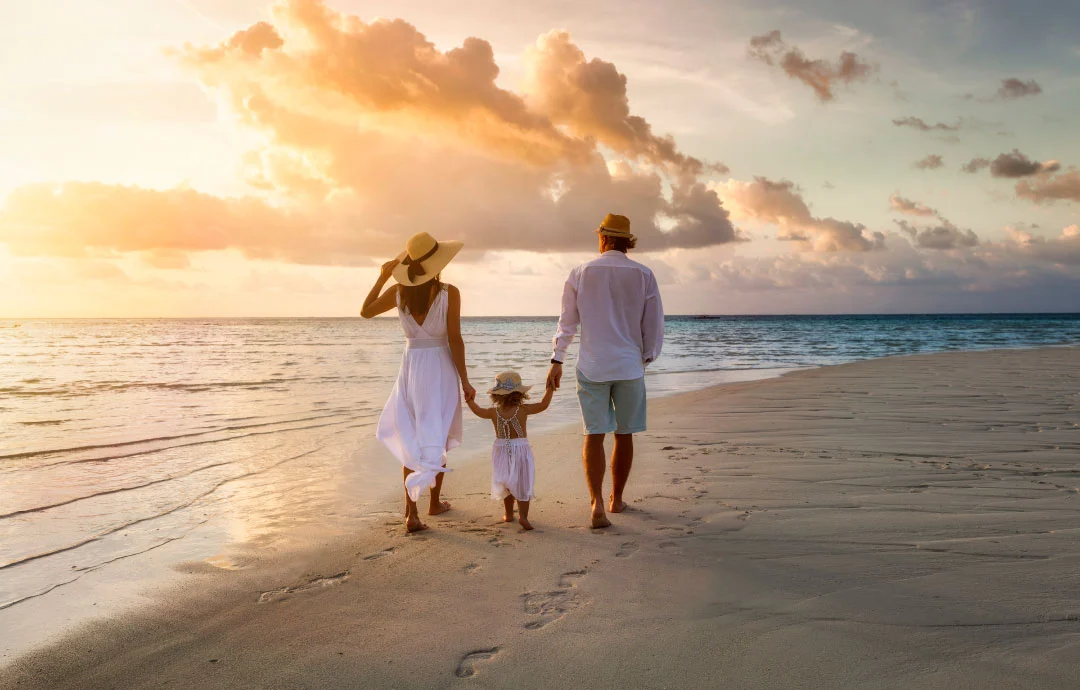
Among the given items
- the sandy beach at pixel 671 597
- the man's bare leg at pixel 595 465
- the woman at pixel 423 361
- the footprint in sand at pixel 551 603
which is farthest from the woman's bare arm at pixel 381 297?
the footprint in sand at pixel 551 603

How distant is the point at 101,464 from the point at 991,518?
835cm

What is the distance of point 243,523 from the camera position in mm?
5172

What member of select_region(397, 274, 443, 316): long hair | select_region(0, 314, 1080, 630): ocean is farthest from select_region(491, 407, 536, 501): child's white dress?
select_region(0, 314, 1080, 630): ocean

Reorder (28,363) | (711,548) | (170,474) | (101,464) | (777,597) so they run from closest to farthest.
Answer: (777,597), (711,548), (170,474), (101,464), (28,363)

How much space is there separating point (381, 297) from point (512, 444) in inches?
56.1

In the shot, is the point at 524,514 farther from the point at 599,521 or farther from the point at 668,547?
the point at 668,547

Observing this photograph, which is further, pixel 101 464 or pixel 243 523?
pixel 101 464

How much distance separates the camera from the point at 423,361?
16.1 feet

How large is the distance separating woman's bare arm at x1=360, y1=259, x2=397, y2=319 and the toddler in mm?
957

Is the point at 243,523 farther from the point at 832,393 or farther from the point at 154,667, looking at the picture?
the point at 832,393

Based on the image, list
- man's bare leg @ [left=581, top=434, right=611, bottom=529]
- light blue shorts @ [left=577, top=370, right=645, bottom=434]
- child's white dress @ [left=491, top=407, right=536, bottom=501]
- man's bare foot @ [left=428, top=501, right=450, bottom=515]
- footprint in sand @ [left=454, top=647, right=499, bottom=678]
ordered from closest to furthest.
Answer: footprint in sand @ [left=454, top=647, right=499, bottom=678] < child's white dress @ [left=491, top=407, right=536, bottom=501] < man's bare leg @ [left=581, top=434, right=611, bottom=529] < light blue shorts @ [left=577, top=370, right=645, bottom=434] < man's bare foot @ [left=428, top=501, right=450, bottom=515]

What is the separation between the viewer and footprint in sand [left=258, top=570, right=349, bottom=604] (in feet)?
12.1

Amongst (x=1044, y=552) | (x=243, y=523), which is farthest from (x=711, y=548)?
(x=243, y=523)

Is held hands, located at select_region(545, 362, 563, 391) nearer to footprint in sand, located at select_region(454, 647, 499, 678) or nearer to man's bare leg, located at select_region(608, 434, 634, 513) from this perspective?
man's bare leg, located at select_region(608, 434, 634, 513)
